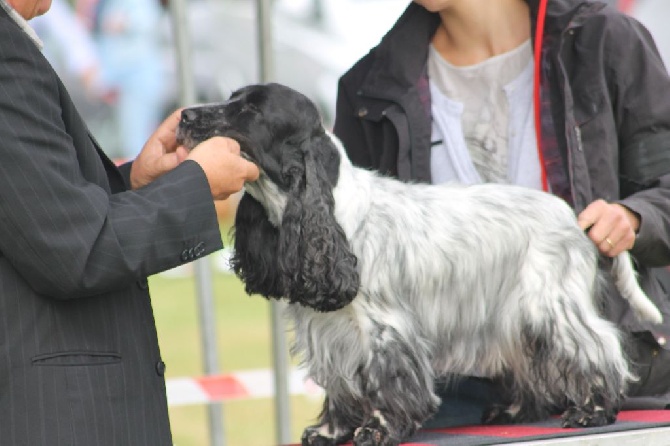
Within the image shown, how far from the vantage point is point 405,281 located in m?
3.10

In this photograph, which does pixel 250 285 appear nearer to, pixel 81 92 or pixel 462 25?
pixel 462 25

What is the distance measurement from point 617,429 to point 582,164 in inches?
32.3

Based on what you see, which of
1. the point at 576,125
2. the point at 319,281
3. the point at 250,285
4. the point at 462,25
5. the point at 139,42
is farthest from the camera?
the point at 139,42

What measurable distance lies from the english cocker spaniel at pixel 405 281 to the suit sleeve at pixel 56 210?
1.50 ft

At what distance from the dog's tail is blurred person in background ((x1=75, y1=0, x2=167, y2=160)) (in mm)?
12456

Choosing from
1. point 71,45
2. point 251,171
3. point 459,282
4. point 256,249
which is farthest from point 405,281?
point 71,45

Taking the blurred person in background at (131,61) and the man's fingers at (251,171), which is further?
the blurred person in background at (131,61)

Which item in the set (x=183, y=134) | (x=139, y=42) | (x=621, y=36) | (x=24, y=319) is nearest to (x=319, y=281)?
(x=183, y=134)

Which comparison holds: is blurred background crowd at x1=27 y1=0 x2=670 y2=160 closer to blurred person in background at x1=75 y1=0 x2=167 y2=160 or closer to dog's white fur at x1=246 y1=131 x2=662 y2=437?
blurred person in background at x1=75 y1=0 x2=167 y2=160

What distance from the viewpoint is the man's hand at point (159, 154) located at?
10.1 ft

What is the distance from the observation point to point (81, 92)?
1587cm

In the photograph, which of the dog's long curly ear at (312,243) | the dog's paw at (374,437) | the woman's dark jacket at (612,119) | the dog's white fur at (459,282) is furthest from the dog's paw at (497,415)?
the dog's long curly ear at (312,243)

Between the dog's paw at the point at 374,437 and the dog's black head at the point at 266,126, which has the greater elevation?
the dog's black head at the point at 266,126

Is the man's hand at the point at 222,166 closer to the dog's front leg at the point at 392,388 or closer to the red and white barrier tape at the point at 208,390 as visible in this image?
the dog's front leg at the point at 392,388
